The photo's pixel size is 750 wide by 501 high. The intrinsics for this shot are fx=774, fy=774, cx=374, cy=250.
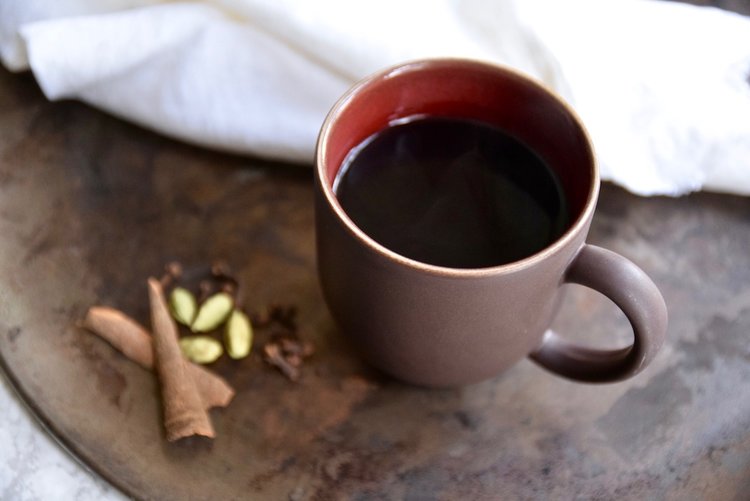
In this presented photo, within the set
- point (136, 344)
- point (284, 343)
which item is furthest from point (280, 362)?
point (136, 344)

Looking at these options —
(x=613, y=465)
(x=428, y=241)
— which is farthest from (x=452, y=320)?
(x=613, y=465)

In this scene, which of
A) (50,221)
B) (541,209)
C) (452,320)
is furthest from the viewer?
(50,221)

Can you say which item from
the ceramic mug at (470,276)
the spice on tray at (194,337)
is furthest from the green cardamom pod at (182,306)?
the ceramic mug at (470,276)

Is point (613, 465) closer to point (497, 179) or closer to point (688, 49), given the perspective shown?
point (497, 179)

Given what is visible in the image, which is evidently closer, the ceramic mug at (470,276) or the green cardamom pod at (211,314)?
the ceramic mug at (470,276)

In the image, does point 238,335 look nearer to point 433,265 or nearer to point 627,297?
point 433,265

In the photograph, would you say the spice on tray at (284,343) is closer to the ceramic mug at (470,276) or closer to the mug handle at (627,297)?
the ceramic mug at (470,276)

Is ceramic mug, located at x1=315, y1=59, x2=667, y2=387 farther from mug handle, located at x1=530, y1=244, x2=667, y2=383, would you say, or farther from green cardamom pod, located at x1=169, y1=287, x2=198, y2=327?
green cardamom pod, located at x1=169, y1=287, x2=198, y2=327
